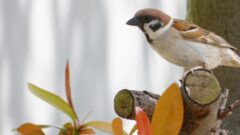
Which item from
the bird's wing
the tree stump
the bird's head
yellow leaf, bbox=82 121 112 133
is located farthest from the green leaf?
the bird's wing

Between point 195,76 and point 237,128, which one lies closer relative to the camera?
point 195,76

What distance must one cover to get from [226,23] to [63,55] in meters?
0.69

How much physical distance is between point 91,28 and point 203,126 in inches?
49.0

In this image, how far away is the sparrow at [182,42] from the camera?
1.36m

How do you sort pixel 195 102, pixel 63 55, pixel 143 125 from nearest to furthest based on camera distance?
pixel 143 125, pixel 195 102, pixel 63 55

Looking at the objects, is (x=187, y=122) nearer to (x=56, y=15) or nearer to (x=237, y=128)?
(x=237, y=128)

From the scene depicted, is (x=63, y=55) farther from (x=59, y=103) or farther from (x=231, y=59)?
(x=59, y=103)

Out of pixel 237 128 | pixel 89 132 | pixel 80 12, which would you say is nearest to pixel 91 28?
pixel 80 12

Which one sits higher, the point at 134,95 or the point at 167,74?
the point at 134,95

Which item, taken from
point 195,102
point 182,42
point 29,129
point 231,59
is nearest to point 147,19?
point 182,42

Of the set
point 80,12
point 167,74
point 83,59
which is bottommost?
point 167,74

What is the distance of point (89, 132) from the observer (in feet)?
2.75

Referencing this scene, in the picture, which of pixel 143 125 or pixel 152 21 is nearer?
pixel 143 125

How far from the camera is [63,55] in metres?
2.09
